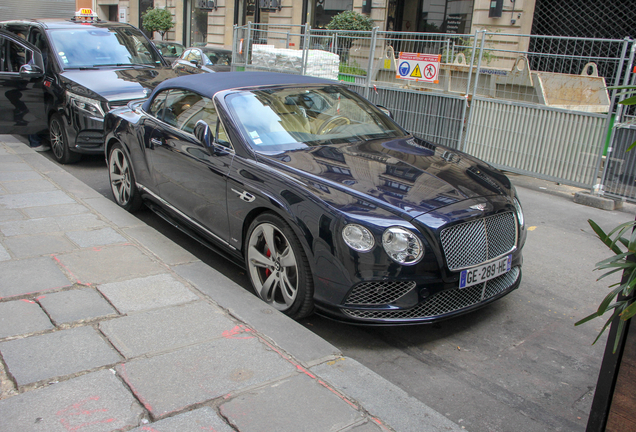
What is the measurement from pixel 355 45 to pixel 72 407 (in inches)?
378

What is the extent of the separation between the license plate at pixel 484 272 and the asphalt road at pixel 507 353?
45cm

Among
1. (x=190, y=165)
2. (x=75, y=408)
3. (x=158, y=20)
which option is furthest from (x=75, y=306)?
(x=158, y=20)

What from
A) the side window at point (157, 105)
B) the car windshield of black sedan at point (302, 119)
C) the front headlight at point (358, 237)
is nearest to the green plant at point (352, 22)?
the side window at point (157, 105)

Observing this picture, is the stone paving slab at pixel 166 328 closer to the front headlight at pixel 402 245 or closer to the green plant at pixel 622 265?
the front headlight at pixel 402 245

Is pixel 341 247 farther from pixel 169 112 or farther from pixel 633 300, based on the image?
pixel 169 112

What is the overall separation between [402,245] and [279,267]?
0.93 metres

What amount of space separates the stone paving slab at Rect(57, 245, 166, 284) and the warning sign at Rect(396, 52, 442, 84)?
6.59 metres

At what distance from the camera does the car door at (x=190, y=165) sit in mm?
Result: 4355

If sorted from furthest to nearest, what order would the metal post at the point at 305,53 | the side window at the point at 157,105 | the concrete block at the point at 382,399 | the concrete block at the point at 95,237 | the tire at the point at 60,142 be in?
the metal post at the point at 305,53 → the tire at the point at 60,142 → the side window at the point at 157,105 → the concrete block at the point at 95,237 → the concrete block at the point at 382,399

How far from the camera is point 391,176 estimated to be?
3863 millimetres

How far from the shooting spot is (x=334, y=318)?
11.6 feet

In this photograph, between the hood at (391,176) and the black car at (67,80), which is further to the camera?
the black car at (67,80)

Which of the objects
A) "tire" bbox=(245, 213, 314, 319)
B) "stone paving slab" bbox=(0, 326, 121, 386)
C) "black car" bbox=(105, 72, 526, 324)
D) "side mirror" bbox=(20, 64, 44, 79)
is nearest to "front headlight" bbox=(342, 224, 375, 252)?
"black car" bbox=(105, 72, 526, 324)

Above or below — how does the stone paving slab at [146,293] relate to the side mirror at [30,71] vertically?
below
